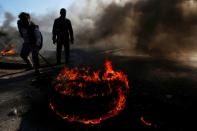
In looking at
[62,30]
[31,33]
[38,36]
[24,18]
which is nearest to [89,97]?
[38,36]

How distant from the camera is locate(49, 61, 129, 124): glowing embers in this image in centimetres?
643

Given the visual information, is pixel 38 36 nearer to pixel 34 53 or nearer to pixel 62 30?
pixel 34 53

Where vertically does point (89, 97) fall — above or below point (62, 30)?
below

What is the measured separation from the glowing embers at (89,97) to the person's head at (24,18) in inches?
79.9

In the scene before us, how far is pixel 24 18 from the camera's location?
911 centimetres

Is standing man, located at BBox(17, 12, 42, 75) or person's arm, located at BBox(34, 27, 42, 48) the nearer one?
standing man, located at BBox(17, 12, 42, 75)

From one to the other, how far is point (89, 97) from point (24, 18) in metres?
3.58

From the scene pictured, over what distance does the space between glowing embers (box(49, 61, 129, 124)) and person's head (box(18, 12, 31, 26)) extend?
203 cm

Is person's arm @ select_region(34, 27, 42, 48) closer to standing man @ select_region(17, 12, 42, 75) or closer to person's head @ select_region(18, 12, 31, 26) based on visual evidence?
standing man @ select_region(17, 12, 42, 75)

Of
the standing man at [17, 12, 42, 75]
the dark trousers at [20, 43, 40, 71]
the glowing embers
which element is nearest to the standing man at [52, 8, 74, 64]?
the dark trousers at [20, 43, 40, 71]

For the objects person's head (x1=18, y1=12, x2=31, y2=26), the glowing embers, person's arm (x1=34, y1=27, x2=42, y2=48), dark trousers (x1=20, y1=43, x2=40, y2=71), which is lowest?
the glowing embers

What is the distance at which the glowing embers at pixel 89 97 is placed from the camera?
6.43 meters

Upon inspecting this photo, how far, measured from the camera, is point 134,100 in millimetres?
7039

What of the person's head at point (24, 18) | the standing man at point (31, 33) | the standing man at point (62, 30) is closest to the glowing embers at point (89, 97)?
the standing man at point (31, 33)
